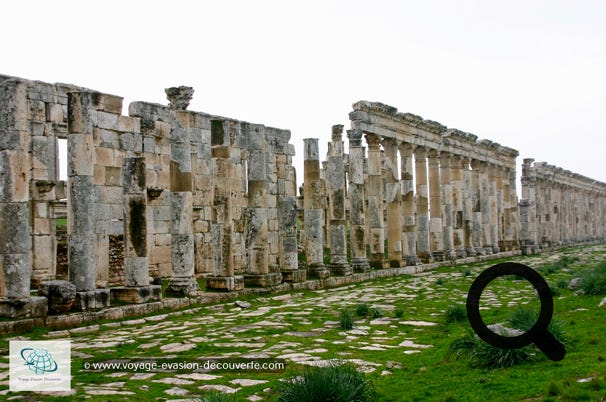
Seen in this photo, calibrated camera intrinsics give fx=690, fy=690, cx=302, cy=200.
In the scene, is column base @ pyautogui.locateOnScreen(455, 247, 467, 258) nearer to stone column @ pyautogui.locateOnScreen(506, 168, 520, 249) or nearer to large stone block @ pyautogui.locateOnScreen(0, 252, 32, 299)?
stone column @ pyautogui.locateOnScreen(506, 168, 520, 249)

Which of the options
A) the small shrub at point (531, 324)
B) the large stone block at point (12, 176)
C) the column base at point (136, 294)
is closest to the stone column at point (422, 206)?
the column base at point (136, 294)

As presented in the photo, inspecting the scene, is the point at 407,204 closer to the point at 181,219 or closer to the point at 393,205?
the point at 393,205

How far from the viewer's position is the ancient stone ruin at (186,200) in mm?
13898

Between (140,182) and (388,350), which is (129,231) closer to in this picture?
(140,182)

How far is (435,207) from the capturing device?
32031 millimetres

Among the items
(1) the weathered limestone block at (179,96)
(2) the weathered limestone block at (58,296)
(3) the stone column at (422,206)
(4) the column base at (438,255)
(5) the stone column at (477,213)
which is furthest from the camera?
(5) the stone column at (477,213)

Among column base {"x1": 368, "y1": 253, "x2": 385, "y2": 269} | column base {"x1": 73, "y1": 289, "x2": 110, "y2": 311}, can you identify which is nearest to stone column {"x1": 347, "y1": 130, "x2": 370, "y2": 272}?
column base {"x1": 368, "y1": 253, "x2": 385, "y2": 269}

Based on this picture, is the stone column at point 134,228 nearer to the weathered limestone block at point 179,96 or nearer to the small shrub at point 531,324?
the weathered limestone block at point 179,96

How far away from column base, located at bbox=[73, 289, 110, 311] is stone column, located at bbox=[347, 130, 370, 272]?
38.2ft

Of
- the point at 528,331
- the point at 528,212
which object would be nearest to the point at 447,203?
the point at 528,212

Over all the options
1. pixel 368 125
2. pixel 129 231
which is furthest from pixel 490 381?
pixel 368 125

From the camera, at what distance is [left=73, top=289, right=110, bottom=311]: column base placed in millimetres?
14102

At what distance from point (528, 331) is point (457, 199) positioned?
2757 cm

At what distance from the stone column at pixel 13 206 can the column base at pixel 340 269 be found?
454 inches
